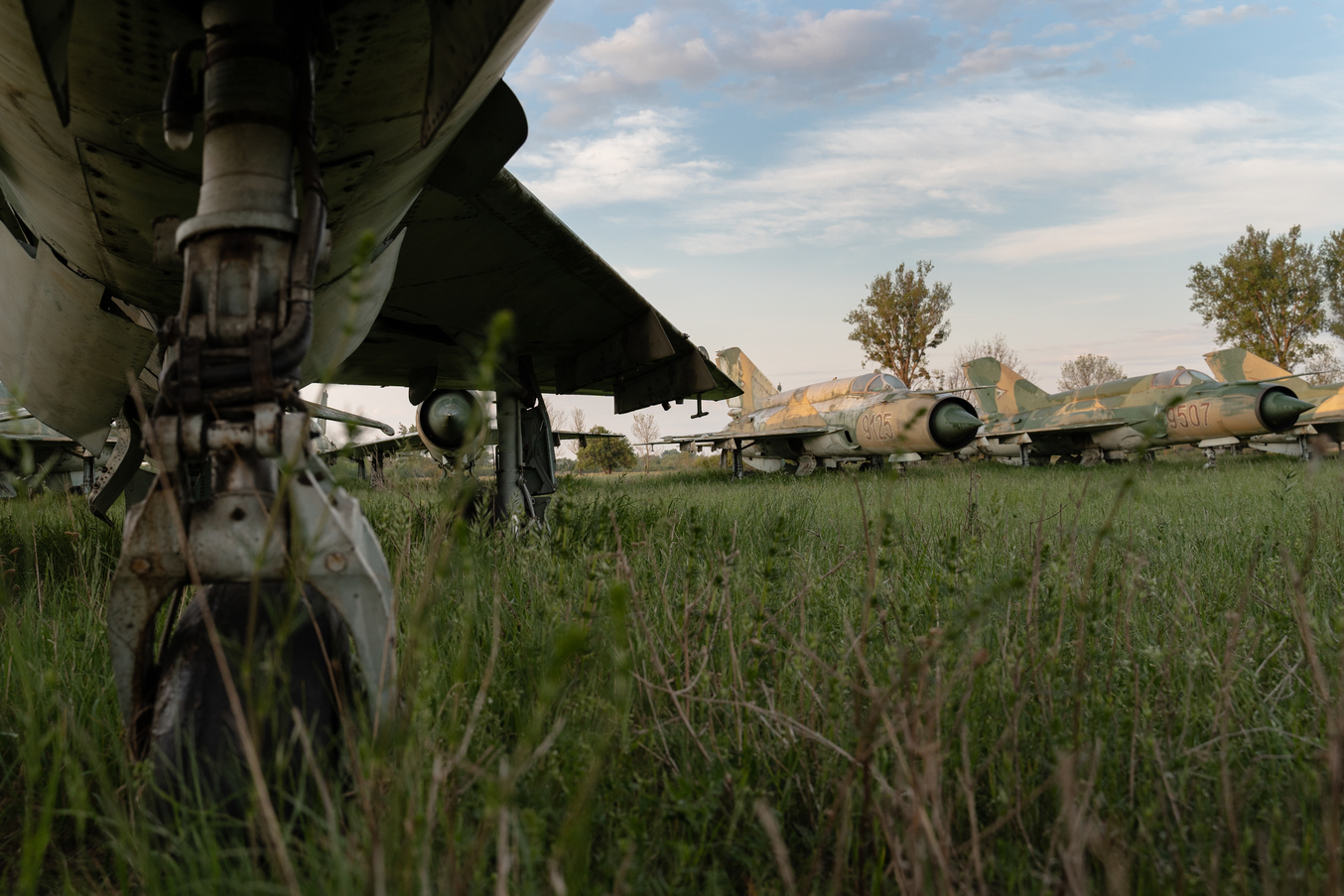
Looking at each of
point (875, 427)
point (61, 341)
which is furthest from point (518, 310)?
point (875, 427)

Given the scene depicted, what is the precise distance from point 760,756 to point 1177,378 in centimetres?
1779

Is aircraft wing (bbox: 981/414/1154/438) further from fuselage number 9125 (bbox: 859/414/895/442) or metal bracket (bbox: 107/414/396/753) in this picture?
metal bracket (bbox: 107/414/396/753)

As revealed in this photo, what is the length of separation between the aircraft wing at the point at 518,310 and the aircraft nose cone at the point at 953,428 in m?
8.16

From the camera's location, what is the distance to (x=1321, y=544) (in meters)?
3.60

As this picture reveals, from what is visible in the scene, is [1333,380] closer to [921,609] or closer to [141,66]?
[921,609]

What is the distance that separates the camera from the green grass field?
0.89 metres

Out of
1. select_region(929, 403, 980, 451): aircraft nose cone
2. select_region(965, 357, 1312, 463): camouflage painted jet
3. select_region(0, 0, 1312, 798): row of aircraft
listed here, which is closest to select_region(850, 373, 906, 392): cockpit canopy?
select_region(965, 357, 1312, 463): camouflage painted jet

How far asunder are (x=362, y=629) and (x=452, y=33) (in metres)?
1.11

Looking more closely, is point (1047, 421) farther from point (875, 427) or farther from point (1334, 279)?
point (1334, 279)

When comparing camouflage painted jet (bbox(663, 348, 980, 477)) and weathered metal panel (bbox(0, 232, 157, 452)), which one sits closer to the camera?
weathered metal panel (bbox(0, 232, 157, 452))

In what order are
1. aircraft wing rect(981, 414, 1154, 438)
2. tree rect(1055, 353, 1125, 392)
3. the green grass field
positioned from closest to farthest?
the green grass field, aircraft wing rect(981, 414, 1154, 438), tree rect(1055, 353, 1125, 392)

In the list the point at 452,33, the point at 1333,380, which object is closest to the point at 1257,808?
the point at 452,33

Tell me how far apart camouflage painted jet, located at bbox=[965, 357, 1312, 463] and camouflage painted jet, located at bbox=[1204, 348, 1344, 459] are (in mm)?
1326

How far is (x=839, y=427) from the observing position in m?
16.1
